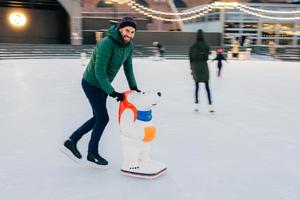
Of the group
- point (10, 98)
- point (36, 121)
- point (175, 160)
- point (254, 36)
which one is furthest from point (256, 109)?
point (254, 36)

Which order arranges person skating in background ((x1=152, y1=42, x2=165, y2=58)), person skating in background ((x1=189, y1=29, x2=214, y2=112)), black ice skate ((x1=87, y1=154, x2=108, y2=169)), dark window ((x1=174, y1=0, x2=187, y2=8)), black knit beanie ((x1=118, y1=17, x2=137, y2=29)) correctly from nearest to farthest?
black knit beanie ((x1=118, y1=17, x2=137, y2=29))
black ice skate ((x1=87, y1=154, x2=108, y2=169))
person skating in background ((x1=189, y1=29, x2=214, y2=112))
person skating in background ((x1=152, y1=42, x2=165, y2=58))
dark window ((x1=174, y1=0, x2=187, y2=8))

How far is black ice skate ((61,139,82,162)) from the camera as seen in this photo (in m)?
3.29

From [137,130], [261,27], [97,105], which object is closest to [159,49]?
[261,27]

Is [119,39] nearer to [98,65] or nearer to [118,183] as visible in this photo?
[98,65]

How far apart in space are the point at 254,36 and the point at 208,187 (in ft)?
94.3

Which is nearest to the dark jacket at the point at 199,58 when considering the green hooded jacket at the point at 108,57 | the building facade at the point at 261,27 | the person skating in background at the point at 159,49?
the green hooded jacket at the point at 108,57

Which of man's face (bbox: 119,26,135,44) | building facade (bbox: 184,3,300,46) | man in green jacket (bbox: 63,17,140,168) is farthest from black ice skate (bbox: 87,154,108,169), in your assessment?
building facade (bbox: 184,3,300,46)

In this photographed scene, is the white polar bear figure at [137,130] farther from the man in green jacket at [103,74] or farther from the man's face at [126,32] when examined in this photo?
the man's face at [126,32]

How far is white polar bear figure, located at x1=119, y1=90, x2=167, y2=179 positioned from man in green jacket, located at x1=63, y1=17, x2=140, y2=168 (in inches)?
4.7

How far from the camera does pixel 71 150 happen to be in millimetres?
3305

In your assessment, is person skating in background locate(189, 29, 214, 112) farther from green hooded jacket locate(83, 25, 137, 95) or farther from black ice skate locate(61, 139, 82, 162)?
black ice skate locate(61, 139, 82, 162)

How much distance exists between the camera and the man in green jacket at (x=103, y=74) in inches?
110

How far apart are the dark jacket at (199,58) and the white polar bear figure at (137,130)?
2916 millimetres

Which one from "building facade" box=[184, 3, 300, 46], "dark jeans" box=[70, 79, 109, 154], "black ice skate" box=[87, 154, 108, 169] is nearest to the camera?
"dark jeans" box=[70, 79, 109, 154]
